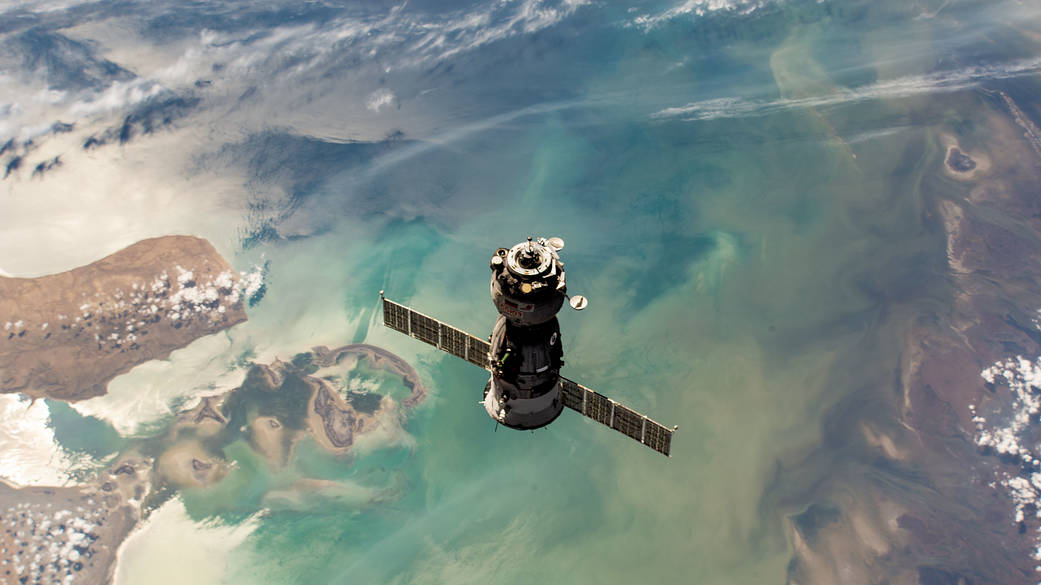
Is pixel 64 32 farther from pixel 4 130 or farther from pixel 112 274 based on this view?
pixel 112 274

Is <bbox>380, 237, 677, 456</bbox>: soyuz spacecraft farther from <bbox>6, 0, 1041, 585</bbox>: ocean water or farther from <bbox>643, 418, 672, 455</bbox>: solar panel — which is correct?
<bbox>6, 0, 1041, 585</bbox>: ocean water

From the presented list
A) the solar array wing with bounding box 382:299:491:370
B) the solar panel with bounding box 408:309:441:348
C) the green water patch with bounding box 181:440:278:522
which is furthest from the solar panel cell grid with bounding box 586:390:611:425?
the green water patch with bounding box 181:440:278:522

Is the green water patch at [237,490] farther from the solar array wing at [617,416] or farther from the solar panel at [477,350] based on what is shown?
the solar array wing at [617,416]

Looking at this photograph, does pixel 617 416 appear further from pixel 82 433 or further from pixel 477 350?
pixel 82 433

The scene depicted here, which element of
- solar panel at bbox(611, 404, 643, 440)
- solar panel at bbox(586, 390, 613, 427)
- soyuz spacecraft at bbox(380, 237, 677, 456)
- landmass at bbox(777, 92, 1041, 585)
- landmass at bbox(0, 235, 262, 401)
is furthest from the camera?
landmass at bbox(0, 235, 262, 401)

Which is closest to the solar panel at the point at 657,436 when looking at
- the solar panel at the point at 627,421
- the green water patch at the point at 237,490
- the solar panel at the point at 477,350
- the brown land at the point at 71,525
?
the solar panel at the point at 627,421

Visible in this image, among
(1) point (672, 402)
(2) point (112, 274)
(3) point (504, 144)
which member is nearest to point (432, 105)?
(3) point (504, 144)

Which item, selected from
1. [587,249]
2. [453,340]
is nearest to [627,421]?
[453,340]
